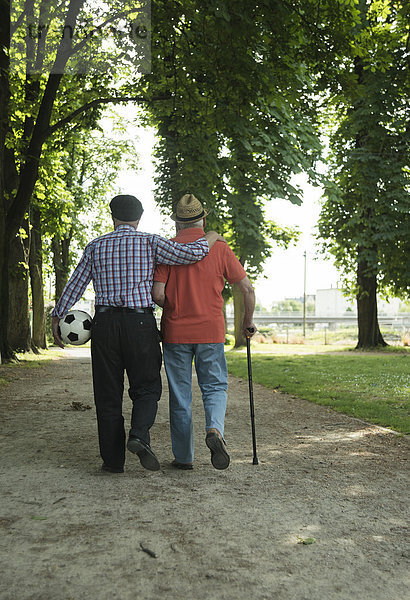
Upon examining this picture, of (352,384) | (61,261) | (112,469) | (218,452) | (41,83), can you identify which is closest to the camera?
(218,452)

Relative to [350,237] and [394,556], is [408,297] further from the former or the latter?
[394,556]

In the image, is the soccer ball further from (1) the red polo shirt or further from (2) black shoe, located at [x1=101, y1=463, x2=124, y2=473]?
(2) black shoe, located at [x1=101, y1=463, x2=124, y2=473]

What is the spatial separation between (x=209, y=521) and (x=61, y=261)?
2850 cm

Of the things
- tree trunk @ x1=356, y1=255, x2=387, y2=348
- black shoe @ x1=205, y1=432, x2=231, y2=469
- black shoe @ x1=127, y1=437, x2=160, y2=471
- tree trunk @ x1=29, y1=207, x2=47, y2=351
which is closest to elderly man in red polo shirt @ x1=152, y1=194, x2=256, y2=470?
black shoe @ x1=205, y1=432, x2=231, y2=469

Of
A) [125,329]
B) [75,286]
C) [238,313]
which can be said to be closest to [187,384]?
[125,329]

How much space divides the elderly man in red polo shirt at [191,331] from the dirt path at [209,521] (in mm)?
447

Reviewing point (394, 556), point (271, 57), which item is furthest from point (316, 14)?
point (394, 556)

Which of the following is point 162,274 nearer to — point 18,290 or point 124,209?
point 124,209

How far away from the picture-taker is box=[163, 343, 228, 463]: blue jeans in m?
4.98

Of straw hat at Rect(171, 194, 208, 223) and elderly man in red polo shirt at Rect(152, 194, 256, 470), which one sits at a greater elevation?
straw hat at Rect(171, 194, 208, 223)

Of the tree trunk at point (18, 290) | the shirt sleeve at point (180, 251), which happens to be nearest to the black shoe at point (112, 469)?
the shirt sleeve at point (180, 251)

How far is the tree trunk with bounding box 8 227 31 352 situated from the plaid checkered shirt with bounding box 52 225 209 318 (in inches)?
527

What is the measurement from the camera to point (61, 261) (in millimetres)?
31203

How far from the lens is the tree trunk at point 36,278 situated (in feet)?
73.2
